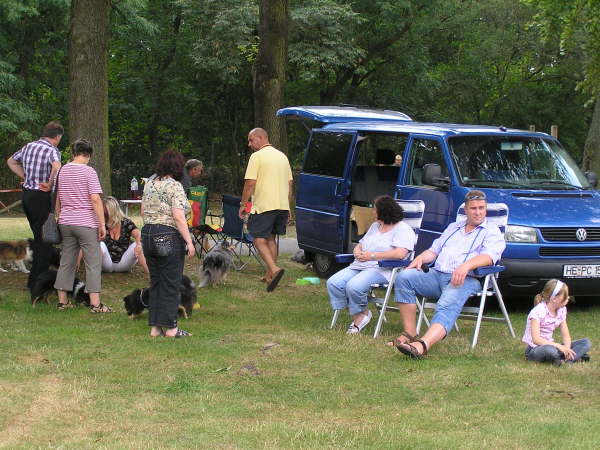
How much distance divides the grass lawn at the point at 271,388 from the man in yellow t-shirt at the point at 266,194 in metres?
2.04

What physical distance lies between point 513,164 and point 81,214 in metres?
4.85

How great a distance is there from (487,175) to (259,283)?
10.8 feet

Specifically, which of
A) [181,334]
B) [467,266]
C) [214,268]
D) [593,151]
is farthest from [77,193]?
[593,151]

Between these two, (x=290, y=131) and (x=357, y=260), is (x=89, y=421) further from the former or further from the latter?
(x=290, y=131)

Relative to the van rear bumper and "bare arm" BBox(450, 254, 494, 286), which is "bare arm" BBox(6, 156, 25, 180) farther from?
the van rear bumper

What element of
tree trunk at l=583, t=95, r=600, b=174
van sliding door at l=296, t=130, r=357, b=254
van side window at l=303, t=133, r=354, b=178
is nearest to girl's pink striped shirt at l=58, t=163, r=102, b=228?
van sliding door at l=296, t=130, r=357, b=254

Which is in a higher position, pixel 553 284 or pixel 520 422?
pixel 553 284

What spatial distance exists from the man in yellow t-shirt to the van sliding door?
2.77ft

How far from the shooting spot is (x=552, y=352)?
280 inches

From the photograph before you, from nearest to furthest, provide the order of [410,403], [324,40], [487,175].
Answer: [410,403] < [487,175] < [324,40]

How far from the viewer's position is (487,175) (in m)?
10.4

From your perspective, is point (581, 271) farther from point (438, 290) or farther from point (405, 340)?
point (405, 340)

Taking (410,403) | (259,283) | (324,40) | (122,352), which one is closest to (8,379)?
(122,352)

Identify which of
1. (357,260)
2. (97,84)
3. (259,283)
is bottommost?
(259,283)
